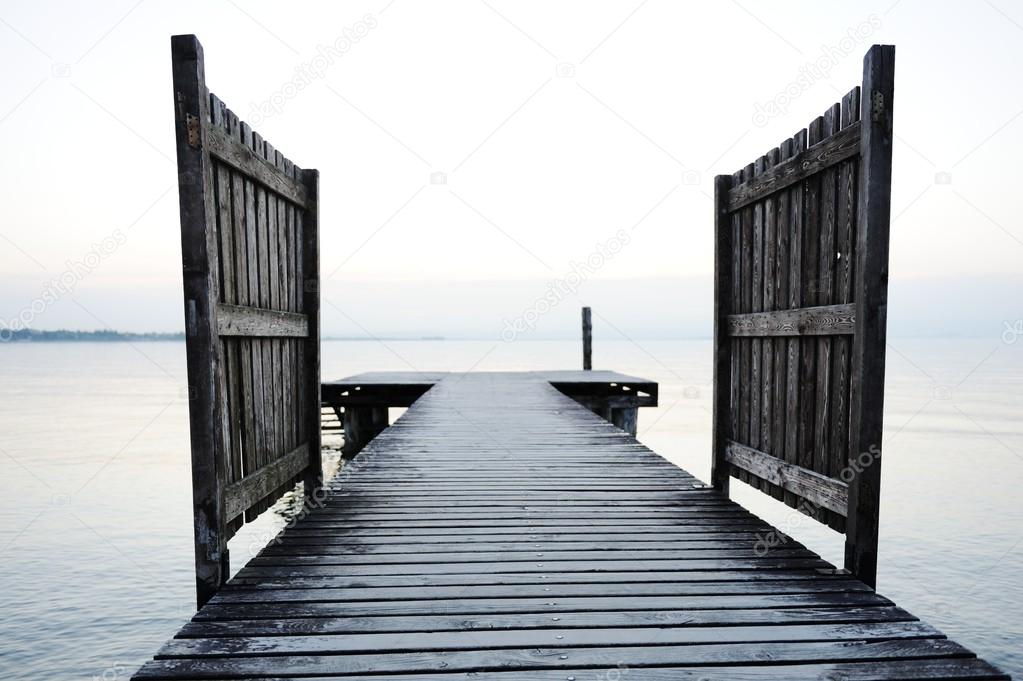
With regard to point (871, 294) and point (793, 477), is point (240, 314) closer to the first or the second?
point (871, 294)

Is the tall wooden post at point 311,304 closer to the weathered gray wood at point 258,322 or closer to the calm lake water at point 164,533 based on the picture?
the weathered gray wood at point 258,322

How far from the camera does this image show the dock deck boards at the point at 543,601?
7.63 ft

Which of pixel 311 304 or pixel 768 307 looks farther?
pixel 311 304

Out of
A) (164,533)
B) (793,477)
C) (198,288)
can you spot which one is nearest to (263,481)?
(198,288)

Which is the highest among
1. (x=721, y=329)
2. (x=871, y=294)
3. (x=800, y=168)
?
Answer: (x=800, y=168)

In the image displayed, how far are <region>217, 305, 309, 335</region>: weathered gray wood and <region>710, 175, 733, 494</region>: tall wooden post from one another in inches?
137

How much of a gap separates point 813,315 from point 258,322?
3533 mm

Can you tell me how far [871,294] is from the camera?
10.7 feet

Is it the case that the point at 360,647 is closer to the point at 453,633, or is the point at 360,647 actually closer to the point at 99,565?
the point at 453,633

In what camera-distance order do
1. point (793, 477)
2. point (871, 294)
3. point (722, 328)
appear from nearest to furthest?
point (871, 294), point (793, 477), point (722, 328)

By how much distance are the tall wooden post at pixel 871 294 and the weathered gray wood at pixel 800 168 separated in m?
0.21

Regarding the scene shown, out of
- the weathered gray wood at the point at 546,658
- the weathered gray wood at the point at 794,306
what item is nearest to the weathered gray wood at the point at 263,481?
the weathered gray wood at the point at 546,658

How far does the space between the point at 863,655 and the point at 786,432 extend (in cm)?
220

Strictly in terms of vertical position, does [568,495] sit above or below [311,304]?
below
